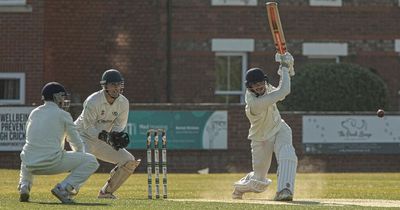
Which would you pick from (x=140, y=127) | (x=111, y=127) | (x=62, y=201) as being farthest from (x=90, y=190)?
(x=140, y=127)

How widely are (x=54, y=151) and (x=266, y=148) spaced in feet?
11.4

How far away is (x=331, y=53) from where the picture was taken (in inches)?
1471

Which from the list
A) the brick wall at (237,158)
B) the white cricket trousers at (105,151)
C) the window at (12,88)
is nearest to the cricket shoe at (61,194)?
the white cricket trousers at (105,151)

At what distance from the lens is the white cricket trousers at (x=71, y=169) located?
16.8 m

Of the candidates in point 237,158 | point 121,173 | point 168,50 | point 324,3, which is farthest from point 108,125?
point 324,3

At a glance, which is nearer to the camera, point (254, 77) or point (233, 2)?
point (254, 77)

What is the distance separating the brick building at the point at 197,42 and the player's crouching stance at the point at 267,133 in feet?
58.5

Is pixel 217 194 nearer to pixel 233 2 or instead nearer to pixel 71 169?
pixel 71 169

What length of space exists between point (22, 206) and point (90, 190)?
281 inches

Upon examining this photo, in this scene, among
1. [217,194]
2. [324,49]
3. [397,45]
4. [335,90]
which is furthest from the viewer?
[397,45]

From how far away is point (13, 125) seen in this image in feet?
106

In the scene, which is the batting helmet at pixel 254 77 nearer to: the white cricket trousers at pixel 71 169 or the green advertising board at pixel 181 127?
the white cricket trousers at pixel 71 169

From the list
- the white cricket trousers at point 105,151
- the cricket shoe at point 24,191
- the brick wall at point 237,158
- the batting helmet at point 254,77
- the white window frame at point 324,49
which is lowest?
the brick wall at point 237,158

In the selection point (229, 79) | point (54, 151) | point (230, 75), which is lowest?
point (229, 79)
